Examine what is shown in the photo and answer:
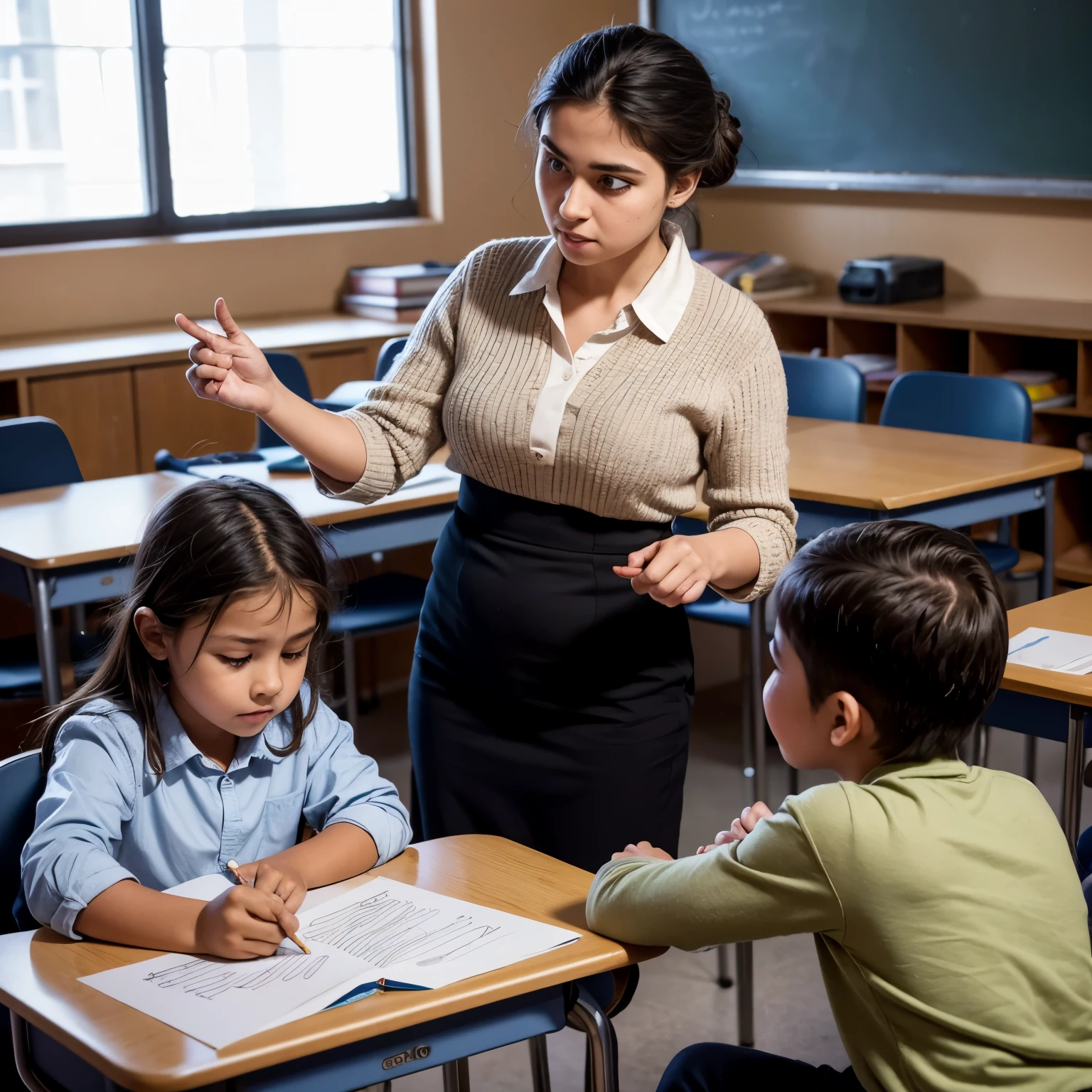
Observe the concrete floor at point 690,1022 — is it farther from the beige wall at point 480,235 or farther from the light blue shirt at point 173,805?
the beige wall at point 480,235

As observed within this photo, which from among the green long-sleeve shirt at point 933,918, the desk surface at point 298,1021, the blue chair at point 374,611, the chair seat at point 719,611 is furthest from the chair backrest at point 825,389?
the green long-sleeve shirt at point 933,918

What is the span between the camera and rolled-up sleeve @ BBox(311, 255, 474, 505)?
1.79 m

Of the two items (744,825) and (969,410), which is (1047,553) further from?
(744,825)

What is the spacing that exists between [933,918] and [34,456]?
102 inches

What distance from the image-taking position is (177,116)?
4836 millimetres

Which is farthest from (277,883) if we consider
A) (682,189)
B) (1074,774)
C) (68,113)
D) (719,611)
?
(68,113)

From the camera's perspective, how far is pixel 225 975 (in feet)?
4.20

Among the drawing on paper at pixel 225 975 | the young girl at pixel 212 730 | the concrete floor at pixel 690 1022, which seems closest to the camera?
the drawing on paper at pixel 225 975

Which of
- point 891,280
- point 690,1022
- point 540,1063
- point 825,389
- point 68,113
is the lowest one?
point 690,1022

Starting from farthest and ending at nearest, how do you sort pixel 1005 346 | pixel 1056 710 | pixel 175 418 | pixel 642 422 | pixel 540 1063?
pixel 1005 346, pixel 175 418, pixel 1056 710, pixel 540 1063, pixel 642 422

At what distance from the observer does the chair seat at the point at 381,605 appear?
133 inches

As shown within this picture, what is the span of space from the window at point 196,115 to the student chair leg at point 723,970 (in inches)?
125

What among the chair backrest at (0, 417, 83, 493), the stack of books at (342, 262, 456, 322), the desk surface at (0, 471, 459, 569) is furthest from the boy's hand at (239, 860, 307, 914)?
the stack of books at (342, 262, 456, 322)

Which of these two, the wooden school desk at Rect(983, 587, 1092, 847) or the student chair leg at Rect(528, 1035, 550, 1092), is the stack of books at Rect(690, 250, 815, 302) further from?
the student chair leg at Rect(528, 1035, 550, 1092)
